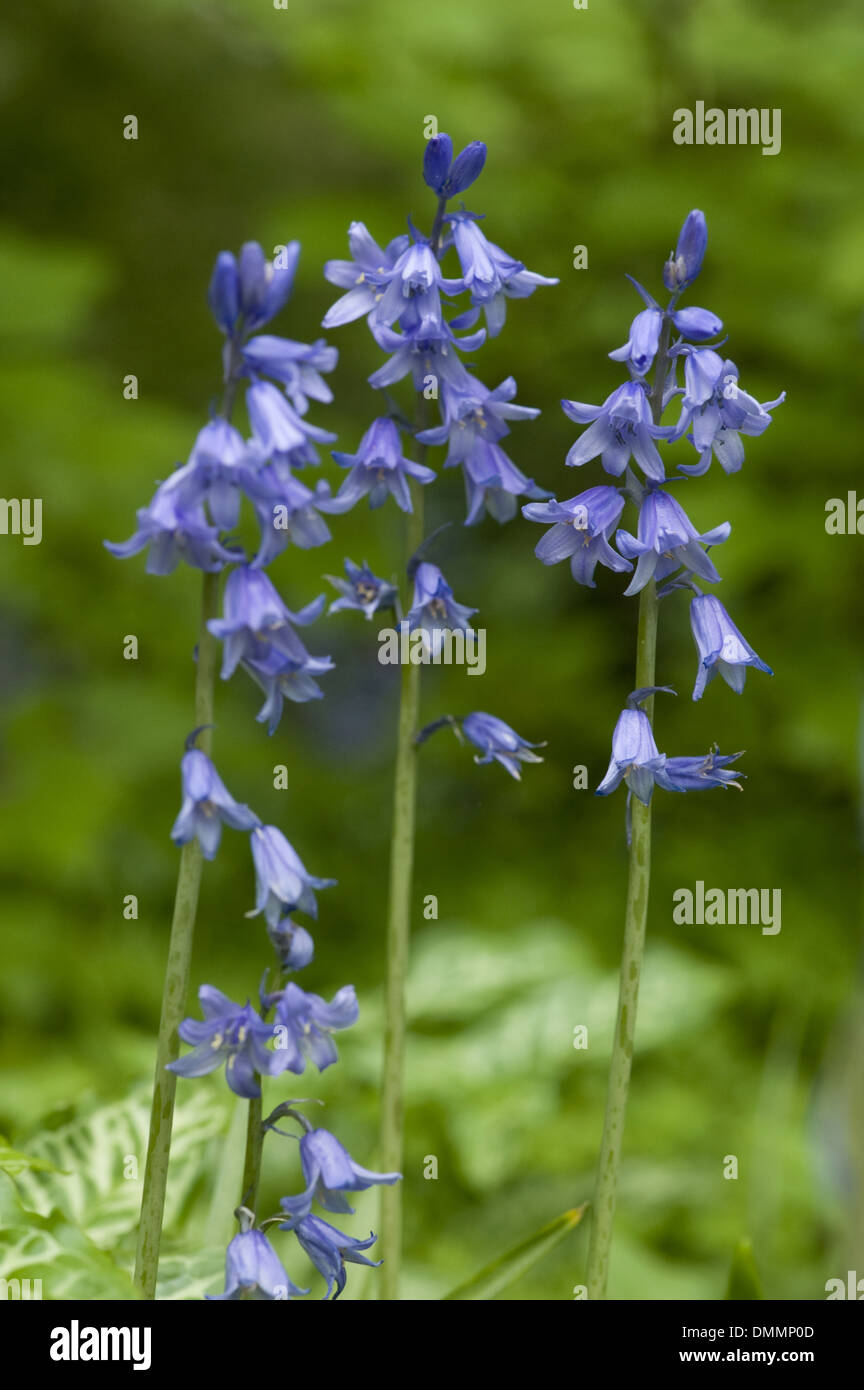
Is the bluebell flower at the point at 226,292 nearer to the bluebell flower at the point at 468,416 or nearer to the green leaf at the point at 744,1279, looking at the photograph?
the bluebell flower at the point at 468,416

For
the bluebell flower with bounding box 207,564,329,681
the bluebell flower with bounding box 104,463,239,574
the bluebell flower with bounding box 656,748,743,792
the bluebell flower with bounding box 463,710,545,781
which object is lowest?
the bluebell flower with bounding box 656,748,743,792

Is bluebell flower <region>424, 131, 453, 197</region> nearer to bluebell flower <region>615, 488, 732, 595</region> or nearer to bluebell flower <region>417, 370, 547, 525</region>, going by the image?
bluebell flower <region>417, 370, 547, 525</region>

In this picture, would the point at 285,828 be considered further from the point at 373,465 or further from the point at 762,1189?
the point at 373,465

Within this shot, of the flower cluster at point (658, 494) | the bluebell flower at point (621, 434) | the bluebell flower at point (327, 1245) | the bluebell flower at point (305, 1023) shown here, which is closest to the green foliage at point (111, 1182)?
the bluebell flower at point (327, 1245)

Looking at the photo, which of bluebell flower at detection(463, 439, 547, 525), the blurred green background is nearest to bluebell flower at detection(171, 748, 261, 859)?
bluebell flower at detection(463, 439, 547, 525)
